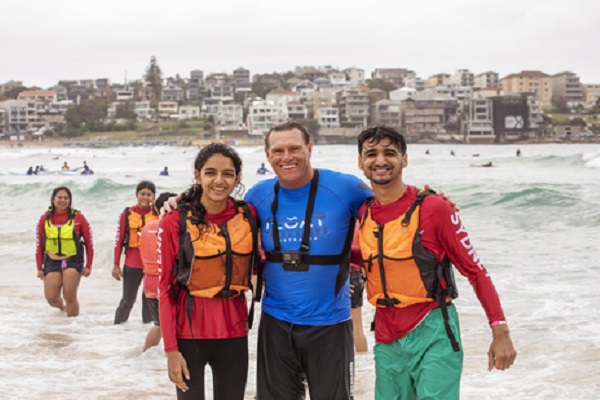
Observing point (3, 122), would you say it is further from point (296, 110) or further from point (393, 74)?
point (393, 74)

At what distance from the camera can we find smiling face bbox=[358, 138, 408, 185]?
3309mm

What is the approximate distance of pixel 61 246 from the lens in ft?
26.0

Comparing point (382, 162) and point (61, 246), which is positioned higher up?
point (382, 162)

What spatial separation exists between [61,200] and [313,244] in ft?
16.5


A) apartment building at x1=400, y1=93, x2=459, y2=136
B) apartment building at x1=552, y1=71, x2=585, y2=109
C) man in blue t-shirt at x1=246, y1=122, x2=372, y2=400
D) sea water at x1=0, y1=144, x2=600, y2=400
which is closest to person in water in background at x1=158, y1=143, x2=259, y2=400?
man in blue t-shirt at x1=246, y1=122, x2=372, y2=400

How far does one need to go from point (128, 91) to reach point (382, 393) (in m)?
166

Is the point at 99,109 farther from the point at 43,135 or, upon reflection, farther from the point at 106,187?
the point at 106,187

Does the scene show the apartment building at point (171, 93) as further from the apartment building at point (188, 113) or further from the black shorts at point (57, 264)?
the black shorts at point (57, 264)

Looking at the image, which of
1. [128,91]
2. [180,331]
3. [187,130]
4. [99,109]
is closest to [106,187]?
[180,331]

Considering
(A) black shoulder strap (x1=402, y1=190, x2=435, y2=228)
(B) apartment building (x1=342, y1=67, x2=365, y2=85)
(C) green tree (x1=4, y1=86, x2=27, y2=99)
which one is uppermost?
(B) apartment building (x1=342, y1=67, x2=365, y2=85)

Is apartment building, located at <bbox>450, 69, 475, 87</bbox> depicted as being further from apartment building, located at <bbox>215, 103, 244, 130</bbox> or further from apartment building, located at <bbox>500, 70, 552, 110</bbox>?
apartment building, located at <bbox>215, 103, 244, 130</bbox>

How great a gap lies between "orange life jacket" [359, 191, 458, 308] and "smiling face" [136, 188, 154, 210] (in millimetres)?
4632

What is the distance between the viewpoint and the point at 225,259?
3486mm

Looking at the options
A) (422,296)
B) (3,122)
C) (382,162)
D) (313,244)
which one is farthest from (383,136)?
(3,122)
